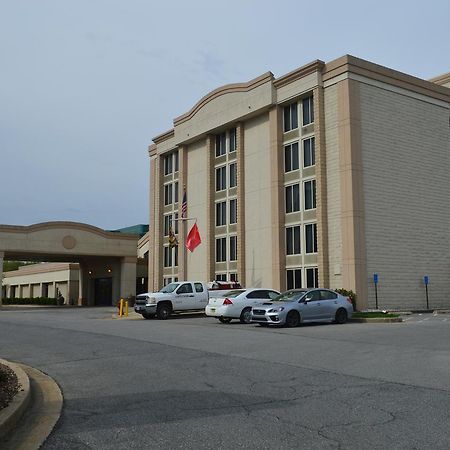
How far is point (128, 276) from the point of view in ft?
183

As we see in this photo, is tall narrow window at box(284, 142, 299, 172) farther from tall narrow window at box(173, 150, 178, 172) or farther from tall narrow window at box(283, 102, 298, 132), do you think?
tall narrow window at box(173, 150, 178, 172)

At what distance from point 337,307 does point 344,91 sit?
47.3ft

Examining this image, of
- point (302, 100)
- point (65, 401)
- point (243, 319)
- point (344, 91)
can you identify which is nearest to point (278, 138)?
point (302, 100)

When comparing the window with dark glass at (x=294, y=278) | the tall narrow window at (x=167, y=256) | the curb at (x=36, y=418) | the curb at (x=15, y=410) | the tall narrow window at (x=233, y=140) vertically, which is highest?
the tall narrow window at (x=233, y=140)

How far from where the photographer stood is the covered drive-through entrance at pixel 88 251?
5028 centimetres

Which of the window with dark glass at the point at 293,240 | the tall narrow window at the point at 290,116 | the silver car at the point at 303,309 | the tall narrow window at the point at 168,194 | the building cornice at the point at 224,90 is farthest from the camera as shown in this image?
the tall narrow window at the point at 168,194

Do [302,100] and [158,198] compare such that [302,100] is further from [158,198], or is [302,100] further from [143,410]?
[143,410]

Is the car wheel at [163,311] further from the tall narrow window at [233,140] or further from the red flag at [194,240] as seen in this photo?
the tall narrow window at [233,140]

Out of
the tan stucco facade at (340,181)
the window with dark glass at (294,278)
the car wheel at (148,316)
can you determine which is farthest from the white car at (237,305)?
the window with dark glass at (294,278)

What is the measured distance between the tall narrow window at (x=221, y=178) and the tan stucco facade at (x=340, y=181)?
2.79ft

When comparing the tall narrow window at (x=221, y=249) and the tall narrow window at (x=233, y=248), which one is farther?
the tall narrow window at (x=221, y=249)

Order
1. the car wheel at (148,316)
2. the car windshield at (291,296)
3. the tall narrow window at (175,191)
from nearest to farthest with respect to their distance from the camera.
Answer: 1. the car windshield at (291,296)
2. the car wheel at (148,316)
3. the tall narrow window at (175,191)

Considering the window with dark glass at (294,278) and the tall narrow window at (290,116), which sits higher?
the tall narrow window at (290,116)

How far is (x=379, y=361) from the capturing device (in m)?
11.6
